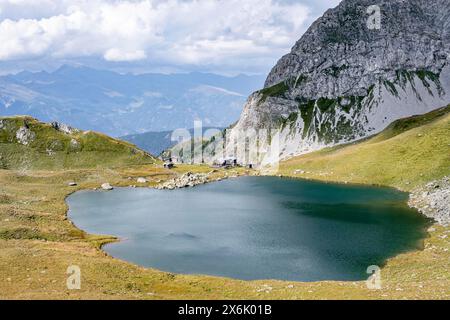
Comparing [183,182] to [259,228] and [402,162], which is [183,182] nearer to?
[259,228]

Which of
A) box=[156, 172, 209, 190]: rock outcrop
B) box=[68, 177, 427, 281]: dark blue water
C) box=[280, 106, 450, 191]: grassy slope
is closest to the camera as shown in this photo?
box=[68, 177, 427, 281]: dark blue water

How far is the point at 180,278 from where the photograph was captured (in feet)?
231

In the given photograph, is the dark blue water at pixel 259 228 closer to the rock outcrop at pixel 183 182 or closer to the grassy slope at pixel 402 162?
the rock outcrop at pixel 183 182

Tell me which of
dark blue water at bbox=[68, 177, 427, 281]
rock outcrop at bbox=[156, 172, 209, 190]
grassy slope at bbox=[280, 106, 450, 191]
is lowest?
dark blue water at bbox=[68, 177, 427, 281]

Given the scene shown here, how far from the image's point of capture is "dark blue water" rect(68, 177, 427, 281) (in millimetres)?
80688

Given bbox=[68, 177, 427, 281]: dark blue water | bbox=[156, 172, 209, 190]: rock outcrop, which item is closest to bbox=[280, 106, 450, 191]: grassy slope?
bbox=[68, 177, 427, 281]: dark blue water

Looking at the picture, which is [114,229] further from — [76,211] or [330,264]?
[330,264]

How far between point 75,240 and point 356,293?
204ft

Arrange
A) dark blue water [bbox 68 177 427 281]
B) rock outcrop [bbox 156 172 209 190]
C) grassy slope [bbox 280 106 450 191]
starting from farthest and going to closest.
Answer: rock outcrop [bbox 156 172 209 190] < grassy slope [bbox 280 106 450 191] < dark blue water [bbox 68 177 427 281]

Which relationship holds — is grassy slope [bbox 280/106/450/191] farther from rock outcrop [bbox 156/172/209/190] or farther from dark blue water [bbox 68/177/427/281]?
rock outcrop [bbox 156/172/209/190]

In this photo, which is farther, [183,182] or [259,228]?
[183,182]

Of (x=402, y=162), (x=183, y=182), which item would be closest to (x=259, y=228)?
(x=183, y=182)

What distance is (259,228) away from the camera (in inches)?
4291
